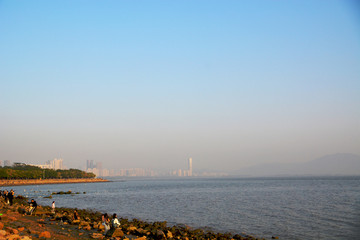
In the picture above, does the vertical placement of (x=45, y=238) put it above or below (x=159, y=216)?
above

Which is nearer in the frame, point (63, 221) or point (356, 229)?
point (63, 221)

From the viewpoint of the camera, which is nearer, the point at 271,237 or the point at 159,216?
the point at 271,237

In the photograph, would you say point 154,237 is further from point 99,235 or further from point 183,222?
point 183,222

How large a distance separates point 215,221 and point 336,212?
Result: 21063 millimetres

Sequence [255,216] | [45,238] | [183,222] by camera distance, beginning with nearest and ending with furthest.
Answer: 1. [45,238]
2. [183,222]
3. [255,216]

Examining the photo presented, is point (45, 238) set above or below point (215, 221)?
above

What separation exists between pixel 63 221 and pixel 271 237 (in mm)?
21250

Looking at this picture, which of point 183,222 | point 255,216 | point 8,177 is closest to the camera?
point 183,222

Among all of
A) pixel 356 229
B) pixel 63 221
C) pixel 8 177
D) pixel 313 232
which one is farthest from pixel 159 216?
pixel 8 177

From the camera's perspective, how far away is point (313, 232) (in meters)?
34.6

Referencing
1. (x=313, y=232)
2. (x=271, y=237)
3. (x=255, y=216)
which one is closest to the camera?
(x=271, y=237)

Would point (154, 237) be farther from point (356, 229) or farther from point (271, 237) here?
point (356, 229)

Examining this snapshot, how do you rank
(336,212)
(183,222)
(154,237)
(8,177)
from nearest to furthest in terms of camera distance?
(154,237) < (183,222) < (336,212) < (8,177)

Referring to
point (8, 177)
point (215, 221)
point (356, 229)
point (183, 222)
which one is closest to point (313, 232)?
point (356, 229)
